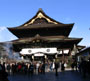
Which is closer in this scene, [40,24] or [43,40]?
[43,40]

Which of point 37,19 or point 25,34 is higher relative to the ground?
point 37,19

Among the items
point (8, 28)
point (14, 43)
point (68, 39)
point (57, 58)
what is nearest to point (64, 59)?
point (57, 58)

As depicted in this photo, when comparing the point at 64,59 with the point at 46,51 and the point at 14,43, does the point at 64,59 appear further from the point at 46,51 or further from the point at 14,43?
the point at 14,43

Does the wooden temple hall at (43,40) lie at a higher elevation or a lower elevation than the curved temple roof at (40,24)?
lower

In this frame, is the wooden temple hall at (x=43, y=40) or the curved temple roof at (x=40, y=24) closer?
the wooden temple hall at (x=43, y=40)

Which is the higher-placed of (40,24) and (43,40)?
(40,24)

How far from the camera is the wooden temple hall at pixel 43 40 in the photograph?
3616cm

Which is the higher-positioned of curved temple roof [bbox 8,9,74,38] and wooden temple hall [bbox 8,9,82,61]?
curved temple roof [bbox 8,9,74,38]

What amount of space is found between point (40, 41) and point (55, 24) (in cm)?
477

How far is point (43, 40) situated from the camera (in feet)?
118

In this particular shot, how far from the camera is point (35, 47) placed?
121 ft

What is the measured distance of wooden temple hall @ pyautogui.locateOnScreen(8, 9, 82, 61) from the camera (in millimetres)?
36156

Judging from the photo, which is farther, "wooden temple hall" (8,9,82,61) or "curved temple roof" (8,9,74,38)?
"curved temple roof" (8,9,74,38)

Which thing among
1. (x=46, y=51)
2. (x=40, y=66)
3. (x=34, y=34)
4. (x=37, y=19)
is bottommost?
(x=40, y=66)
